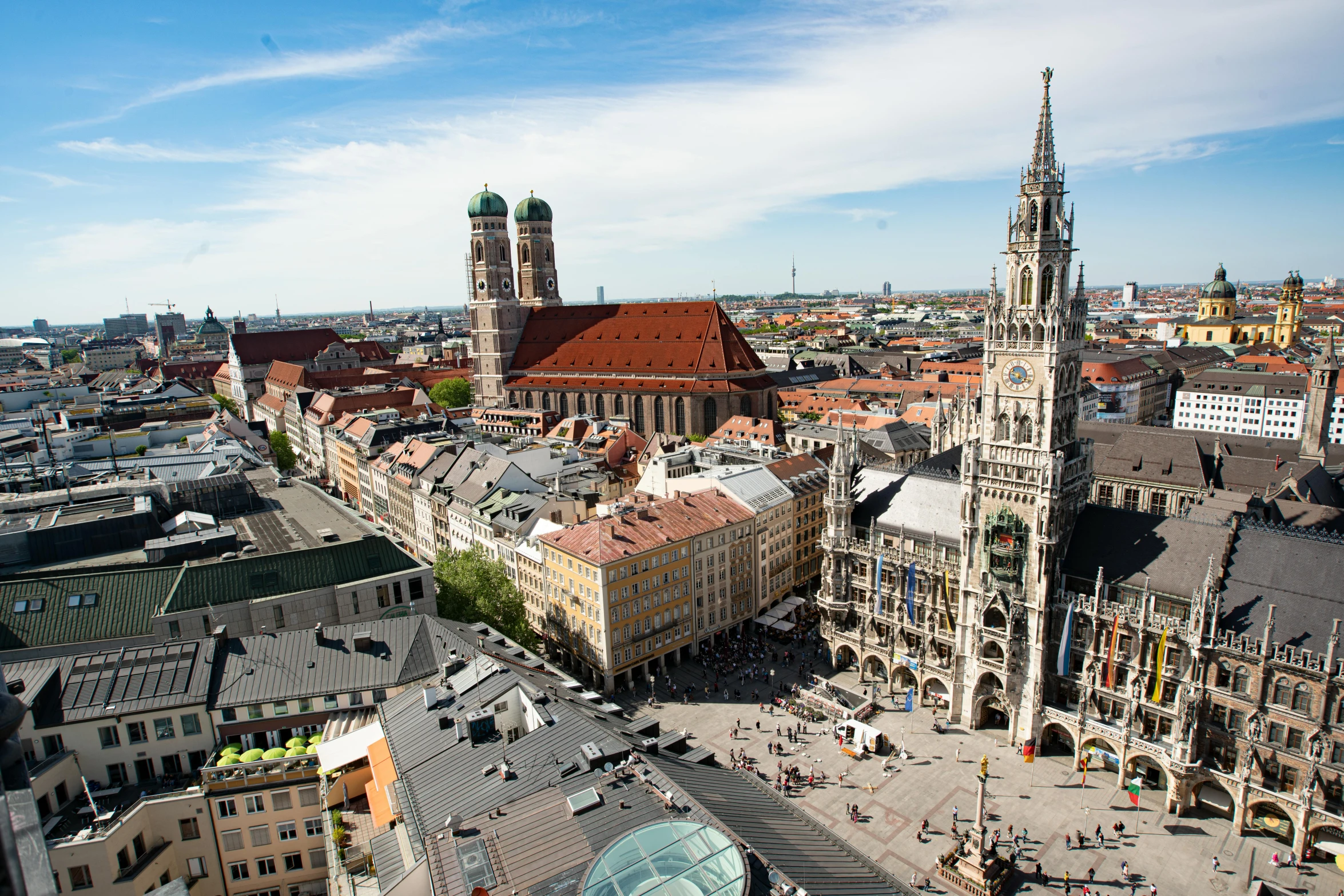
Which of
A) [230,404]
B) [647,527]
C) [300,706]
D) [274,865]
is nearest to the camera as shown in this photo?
[274,865]

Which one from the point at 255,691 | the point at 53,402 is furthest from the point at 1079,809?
the point at 53,402

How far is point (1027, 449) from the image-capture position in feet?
173

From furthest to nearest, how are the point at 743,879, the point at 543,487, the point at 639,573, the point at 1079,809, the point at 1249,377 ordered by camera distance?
1. the point at 1249,377
2. the point at 543,487
3. the point at 639,573
4. the point at 1079,809
5. the point at 743,879

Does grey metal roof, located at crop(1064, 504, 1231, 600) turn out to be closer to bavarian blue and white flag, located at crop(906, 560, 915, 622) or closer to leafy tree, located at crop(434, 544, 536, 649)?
bavarian blue and white flag, located at crop(906, 560, 915, 622)

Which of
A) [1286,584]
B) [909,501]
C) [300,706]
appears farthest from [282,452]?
[1286,584]

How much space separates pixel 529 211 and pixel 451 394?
43.8 meters

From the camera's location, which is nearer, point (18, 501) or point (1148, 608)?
point (1148, 608)

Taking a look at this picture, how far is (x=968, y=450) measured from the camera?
55312 millimetres

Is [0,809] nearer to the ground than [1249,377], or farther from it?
farther from it

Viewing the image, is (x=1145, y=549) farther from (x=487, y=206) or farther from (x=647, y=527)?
(x=487, y=206)

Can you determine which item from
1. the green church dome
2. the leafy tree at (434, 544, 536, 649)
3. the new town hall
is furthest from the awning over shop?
the green church dome

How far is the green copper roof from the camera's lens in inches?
6201

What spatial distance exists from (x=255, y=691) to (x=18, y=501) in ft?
150

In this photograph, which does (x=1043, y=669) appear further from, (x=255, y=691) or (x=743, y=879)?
(x=255, y=691)
